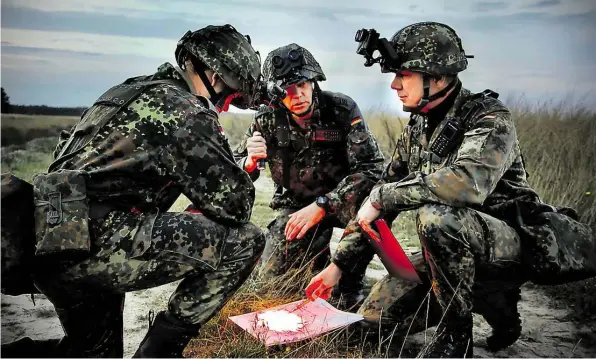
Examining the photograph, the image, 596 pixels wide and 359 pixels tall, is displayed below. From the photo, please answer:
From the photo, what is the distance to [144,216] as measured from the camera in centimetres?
305

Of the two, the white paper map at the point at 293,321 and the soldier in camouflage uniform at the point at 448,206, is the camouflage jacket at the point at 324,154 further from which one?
the white paper map at the point at 293,321

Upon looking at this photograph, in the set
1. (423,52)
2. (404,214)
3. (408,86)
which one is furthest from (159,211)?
(404,214)

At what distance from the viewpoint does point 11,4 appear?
15.4ft

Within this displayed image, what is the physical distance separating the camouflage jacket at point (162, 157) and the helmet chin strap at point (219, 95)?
1.16 feet

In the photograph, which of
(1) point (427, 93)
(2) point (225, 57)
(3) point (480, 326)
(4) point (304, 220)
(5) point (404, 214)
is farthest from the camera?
(5) point (404, 214)

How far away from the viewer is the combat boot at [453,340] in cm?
342

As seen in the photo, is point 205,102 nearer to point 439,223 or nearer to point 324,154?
point 439,223

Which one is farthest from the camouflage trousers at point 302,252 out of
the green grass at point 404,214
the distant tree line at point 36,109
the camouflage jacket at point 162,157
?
the distant tree line at point 36,109

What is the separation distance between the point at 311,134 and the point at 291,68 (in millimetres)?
579

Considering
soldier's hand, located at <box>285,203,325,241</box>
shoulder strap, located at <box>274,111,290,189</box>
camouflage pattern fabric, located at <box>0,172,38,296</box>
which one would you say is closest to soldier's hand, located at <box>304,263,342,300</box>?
soldier's hand, located at <box>285,203,325,241</box>

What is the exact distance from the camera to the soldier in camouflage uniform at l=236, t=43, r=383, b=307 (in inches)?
180

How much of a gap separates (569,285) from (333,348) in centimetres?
230

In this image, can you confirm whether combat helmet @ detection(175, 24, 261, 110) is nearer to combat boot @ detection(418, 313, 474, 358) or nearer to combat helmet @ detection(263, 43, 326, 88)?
combat helmet @ detection(263, 43, 326, 88)

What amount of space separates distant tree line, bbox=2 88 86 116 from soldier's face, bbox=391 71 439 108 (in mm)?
3550
